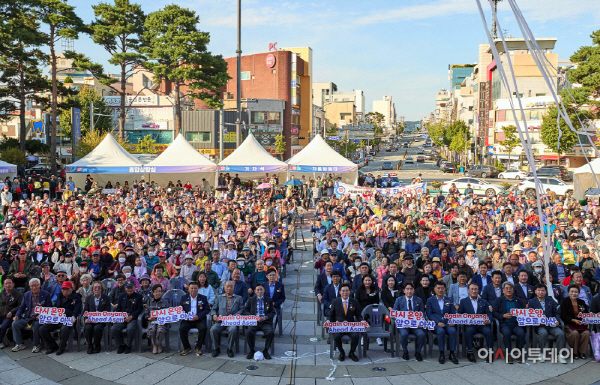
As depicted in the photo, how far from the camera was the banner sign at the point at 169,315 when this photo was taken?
871 cm

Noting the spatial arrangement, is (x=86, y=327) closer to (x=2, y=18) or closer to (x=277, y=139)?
(x=2, y=18)

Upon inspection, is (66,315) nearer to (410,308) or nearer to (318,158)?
(410,308)

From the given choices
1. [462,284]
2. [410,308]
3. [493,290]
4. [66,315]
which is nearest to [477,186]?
[493,290]

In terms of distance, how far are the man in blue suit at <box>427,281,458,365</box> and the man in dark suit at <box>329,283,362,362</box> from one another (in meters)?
1.30

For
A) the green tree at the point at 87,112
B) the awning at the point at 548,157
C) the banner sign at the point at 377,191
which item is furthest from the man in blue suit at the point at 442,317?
the awning at the point at 548,157

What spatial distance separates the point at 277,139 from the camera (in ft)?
229

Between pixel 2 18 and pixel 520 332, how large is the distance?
35272 mm

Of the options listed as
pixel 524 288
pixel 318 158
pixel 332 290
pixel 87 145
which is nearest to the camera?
pixel 524 288

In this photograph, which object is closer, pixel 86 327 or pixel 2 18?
pixel 86 327

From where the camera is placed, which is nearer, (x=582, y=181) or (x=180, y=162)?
(x=582, y=181)

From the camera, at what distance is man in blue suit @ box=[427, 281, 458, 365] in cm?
840

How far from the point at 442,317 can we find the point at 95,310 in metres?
6.13

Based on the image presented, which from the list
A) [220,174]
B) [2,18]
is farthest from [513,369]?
[2,18]

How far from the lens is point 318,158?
93.2 feet
